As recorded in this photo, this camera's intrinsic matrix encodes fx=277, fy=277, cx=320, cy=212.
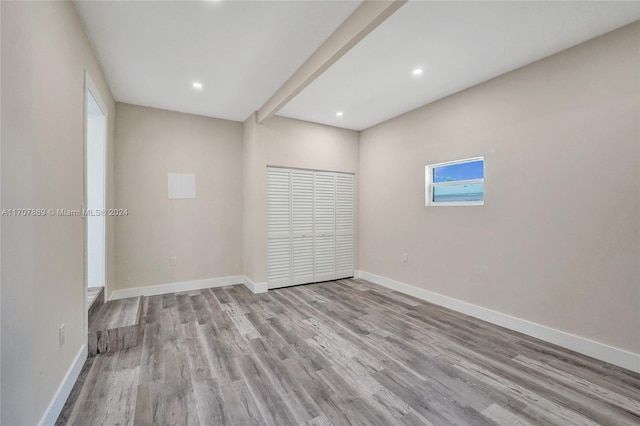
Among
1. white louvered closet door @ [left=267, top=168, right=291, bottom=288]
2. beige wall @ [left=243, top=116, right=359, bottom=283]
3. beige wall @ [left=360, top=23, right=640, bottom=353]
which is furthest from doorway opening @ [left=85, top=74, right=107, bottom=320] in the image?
beige wall @ [left=360, top=23, right=640, bottom=353]

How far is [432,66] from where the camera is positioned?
110 inches

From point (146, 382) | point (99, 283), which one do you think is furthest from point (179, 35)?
point (99, 283)

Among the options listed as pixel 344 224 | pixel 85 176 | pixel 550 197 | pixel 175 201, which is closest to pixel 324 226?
pixel 344 224

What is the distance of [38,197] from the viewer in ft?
4.84

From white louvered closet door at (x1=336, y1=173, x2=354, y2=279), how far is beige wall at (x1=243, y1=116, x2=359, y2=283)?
0.28 m

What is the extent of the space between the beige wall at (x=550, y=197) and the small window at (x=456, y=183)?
104 millimetres

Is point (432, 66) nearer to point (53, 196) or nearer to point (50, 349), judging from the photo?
point (53, 196)

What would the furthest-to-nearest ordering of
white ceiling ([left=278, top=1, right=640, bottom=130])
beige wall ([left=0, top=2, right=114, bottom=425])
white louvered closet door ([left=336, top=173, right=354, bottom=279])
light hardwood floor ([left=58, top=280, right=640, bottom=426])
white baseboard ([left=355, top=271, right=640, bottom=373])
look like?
white louvered closet door ([left=336, top=173, right=354, bottom=279]) < white baseboard ([left=355, top=271, right=640, bottom=373]) < white ceiling ([left=278, top=1, right=640, bottom=130]) < light hardwood floor ([left=58, top=280, right=640, bottom=426]) < beige wall ([left=0, top=2, right=114, bottom=425])

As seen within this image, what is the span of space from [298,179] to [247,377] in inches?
120

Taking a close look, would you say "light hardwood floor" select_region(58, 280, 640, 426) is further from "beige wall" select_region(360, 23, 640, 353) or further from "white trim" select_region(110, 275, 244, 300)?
"white trim" select_region(110, 275, 244, 300)

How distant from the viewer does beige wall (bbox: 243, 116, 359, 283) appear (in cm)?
414

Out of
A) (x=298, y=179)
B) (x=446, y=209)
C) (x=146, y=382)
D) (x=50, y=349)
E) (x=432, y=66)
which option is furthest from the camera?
(x=298, y=179)

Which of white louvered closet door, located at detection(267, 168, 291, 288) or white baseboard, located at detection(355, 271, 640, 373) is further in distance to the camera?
white louvered closet door, located at detection(267, 168, 291, 288)

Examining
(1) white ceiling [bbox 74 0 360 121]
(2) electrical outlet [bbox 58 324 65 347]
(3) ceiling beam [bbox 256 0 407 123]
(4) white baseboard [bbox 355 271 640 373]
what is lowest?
(4) white baseboard [bbox 355 271 640 373]
